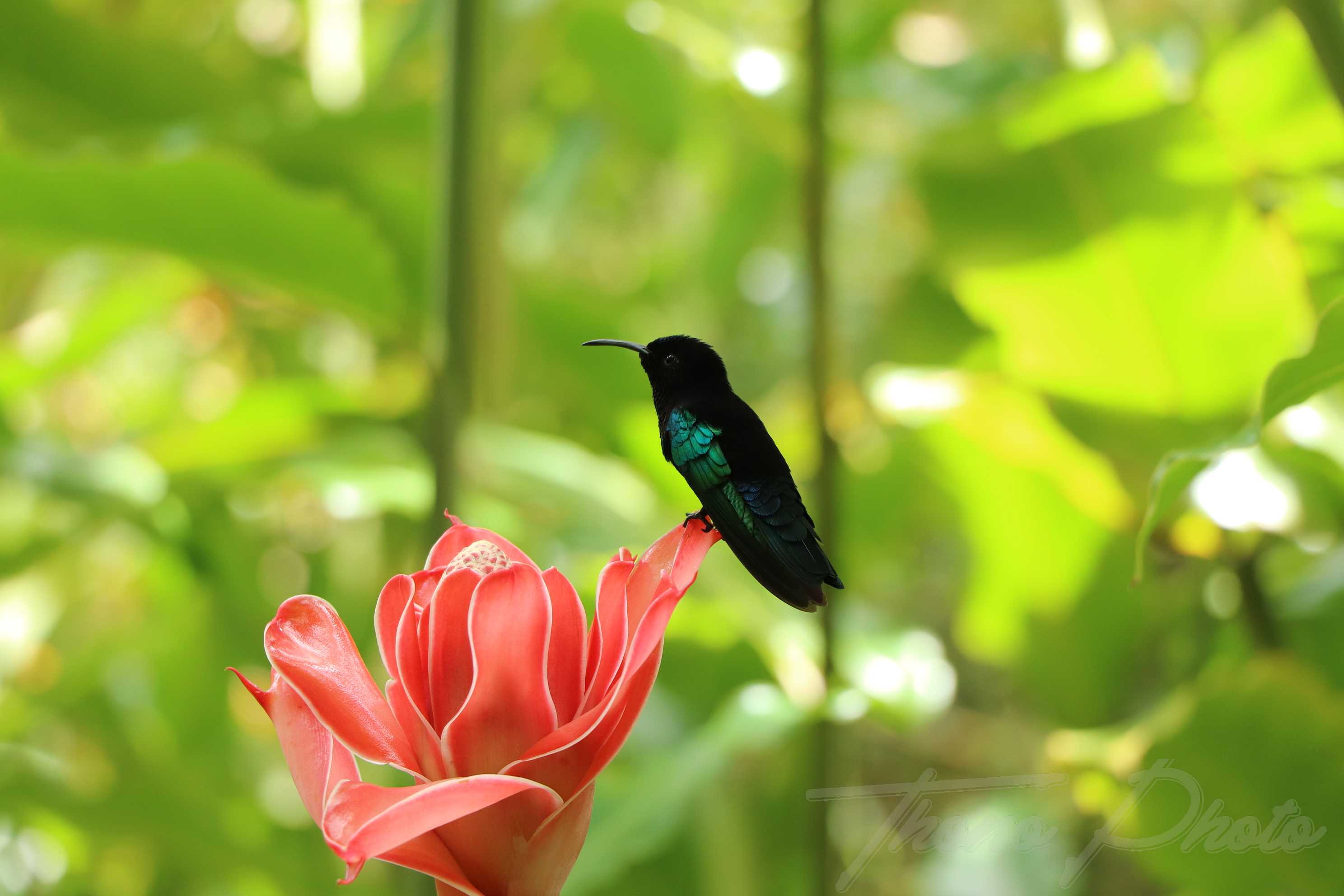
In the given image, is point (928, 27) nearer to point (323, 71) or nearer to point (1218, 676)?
point (323, 71)

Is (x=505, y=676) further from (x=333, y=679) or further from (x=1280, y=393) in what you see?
(x=1280, y=393)

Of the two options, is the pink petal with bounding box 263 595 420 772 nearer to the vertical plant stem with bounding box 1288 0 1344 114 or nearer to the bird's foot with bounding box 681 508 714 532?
the bird's foot with bounding box 681 508 714 532

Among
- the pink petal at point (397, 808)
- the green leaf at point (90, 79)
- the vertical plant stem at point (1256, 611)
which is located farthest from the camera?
the green leaf at point (90, 79)

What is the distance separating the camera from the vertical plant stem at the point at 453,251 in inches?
11.2

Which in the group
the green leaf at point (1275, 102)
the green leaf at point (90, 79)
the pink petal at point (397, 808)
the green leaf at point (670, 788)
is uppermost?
the green leaf at point (90, 79)

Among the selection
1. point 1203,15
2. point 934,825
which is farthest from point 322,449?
point 1203,15

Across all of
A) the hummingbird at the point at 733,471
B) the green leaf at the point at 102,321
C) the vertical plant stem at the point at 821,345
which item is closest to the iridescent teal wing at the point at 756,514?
the hummingbird at the point at 733,471

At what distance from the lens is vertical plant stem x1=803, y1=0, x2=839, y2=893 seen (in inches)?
10.8

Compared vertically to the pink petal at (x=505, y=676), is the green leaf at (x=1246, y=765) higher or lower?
lower

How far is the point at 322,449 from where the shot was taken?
430 millimetres

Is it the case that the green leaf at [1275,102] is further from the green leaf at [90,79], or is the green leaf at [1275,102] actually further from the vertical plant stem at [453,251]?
the green leaf at [90,79]

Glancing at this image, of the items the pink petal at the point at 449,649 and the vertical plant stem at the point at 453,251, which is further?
the vertical plant stem at the point at 453,251

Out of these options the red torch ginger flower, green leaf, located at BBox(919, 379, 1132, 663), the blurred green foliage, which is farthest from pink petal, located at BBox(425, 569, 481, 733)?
green leaf, located at BBox(919, 379, 1132, 663)

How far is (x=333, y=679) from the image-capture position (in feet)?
0.39
